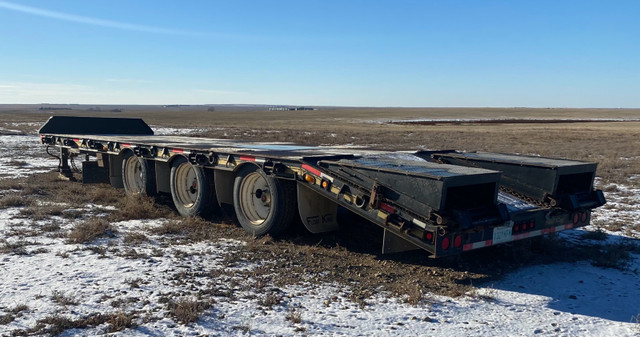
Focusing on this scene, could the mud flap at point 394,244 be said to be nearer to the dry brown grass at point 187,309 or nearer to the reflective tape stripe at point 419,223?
the reflective tape stripe at point 419,223

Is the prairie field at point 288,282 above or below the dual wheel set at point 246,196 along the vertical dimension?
below

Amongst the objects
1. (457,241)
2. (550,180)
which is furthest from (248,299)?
(550,180)

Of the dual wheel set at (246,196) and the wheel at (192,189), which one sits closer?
the dual wheel set at (246,196)

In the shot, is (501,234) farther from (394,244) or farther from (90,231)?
(90,231)

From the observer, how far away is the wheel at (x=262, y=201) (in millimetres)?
7098

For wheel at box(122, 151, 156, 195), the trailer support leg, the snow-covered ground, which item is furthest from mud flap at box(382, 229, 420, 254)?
the trailer support leg

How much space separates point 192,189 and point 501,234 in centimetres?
507

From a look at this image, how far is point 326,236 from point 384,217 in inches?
86.9

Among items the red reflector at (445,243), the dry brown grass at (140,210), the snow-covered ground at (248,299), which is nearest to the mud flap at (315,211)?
the snow-covered ground at (248,299)

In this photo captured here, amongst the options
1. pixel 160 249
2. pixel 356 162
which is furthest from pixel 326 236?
pixel 160 249

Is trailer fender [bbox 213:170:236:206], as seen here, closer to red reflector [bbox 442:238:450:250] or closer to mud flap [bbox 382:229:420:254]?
mud flap [bbox 382:229:420:254]

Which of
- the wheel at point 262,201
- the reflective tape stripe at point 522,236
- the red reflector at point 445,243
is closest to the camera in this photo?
the red reflector at point 445,243

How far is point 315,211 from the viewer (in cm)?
707

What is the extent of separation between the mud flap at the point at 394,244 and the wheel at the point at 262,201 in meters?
1.73
